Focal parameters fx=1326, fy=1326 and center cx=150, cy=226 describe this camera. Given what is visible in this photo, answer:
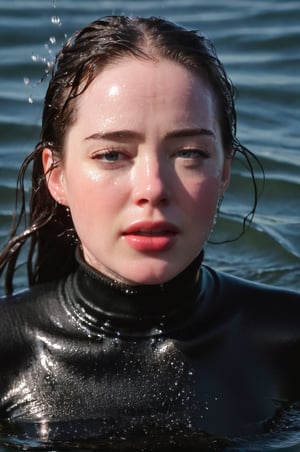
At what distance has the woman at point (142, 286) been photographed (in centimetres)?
313

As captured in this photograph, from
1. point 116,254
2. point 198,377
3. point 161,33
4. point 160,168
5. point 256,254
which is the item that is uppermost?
point 161,33

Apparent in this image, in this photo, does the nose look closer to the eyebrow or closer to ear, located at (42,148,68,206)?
the eyebrow

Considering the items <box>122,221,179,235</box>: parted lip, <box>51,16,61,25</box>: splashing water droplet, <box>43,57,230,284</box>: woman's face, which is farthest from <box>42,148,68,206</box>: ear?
<box>51,16,61,25</box>: splashing water droplet

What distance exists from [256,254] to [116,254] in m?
2.00

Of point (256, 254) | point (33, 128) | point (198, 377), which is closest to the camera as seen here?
point (198, 377)

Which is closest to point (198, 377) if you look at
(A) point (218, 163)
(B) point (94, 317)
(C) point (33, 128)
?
(B) point (94, 317)

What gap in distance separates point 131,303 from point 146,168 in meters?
0.38

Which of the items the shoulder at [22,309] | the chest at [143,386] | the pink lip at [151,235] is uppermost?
the pink lip at [151,235]

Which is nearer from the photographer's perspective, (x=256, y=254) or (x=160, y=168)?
(x=160, y=168)

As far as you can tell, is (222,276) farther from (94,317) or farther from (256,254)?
(256,254)

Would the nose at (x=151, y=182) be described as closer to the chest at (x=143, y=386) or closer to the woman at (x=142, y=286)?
the woman at (x=142, y=286)

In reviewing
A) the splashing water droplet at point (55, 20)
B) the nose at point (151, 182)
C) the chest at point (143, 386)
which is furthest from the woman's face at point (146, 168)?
the splashing water droplet at point (55, 20)

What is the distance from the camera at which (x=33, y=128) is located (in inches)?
241

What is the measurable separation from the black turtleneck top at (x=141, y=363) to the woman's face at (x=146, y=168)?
16 centimetres
